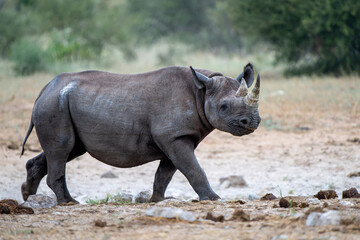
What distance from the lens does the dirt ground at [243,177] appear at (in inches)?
178

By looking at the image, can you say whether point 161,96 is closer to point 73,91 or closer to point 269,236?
point 73,91

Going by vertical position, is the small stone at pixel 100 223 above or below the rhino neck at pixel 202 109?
below

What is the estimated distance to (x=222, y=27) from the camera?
29594 mm

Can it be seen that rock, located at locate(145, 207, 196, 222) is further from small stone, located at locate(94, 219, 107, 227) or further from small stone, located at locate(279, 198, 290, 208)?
small stone, located at locate(279, 198, 290, 208)

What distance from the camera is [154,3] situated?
3425 cm

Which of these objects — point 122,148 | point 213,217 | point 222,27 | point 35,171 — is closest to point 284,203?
point 213,217

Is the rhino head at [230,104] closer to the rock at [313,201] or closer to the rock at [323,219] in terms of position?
the rock at [313,201]

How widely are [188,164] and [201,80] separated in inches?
34.5

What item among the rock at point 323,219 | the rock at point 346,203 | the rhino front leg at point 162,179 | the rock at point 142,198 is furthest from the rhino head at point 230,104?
the rock at point 323,219

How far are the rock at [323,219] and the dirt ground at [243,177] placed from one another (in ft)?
0.16

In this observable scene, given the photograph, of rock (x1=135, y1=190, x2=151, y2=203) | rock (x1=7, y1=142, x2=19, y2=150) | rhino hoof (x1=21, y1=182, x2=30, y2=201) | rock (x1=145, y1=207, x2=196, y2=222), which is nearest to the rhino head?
rock (x1=135, y1=190, x2=151, y2=203)

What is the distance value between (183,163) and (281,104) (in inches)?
263

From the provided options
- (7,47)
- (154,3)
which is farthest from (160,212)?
(154,3)

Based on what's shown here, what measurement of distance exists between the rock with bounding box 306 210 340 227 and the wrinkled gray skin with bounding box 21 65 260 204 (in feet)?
6.00
